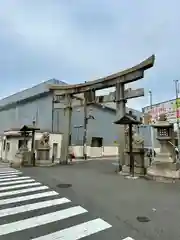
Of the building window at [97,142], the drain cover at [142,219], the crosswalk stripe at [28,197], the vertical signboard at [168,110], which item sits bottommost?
the drain cover at [142,219]

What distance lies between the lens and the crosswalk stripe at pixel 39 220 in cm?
439

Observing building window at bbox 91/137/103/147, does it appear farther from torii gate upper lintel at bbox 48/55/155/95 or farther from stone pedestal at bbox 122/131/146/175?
stone pedestal at bbox 122/131/146/175

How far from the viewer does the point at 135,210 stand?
5562 millimetres

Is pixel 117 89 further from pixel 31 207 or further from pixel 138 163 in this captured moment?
pixel 31 207

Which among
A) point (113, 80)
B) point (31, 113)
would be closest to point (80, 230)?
point (113, 80)

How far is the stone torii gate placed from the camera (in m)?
13.7

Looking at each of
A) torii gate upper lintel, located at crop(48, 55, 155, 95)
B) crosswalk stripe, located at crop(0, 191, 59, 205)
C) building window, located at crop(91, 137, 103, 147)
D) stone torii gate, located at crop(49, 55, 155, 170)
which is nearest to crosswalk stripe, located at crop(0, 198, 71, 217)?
crosswalk stripe, located at crop(0, 191, 59, 205)

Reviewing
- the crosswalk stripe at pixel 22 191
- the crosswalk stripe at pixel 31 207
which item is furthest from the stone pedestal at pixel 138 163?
the crosswalk stripe at pixel 31 207

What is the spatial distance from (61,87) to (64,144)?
500cm

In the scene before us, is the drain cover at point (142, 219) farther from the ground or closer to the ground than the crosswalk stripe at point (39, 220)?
closer to the ground

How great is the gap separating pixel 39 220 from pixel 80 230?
42.6 inches

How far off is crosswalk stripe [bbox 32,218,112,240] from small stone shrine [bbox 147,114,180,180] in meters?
6.02

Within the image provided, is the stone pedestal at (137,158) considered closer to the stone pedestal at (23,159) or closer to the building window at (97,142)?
the stone pedestal at (23,159)

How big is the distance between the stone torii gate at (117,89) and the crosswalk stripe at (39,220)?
8.16m
